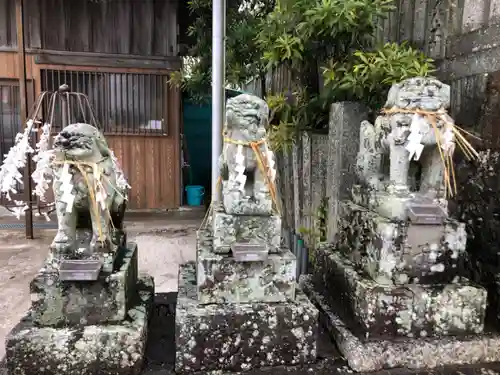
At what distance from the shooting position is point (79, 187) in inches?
57.2

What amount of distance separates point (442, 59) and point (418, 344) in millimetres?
1631

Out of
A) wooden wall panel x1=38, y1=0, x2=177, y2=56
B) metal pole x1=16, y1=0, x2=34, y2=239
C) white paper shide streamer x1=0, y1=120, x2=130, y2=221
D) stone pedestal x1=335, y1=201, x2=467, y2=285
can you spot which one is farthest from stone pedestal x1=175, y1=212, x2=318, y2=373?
wooden wall panel x1=38, y1=0, x2=177, y2=56

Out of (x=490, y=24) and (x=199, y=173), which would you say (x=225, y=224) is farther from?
(x=199, y=173)

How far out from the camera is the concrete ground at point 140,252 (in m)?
2.86

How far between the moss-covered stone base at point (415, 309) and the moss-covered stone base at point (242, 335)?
0.23 metres

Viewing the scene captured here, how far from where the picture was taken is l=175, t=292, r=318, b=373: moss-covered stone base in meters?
1.48


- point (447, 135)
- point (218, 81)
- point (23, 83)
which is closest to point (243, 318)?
point (447, 135)

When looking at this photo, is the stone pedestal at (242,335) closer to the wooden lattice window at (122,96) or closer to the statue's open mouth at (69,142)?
the statue's open mouth at (69,142)

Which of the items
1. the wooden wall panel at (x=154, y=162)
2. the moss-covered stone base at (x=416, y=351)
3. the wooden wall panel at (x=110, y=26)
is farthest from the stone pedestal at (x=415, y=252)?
the wooden wall panel at (x=110, y=26)

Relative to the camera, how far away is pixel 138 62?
203 inches

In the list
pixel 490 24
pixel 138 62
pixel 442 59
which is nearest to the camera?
pixel 490 24

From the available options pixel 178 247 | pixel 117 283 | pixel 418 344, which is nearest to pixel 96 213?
pixel 117 283

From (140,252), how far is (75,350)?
255cm

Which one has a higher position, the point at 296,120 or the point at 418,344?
the point at 296,120
